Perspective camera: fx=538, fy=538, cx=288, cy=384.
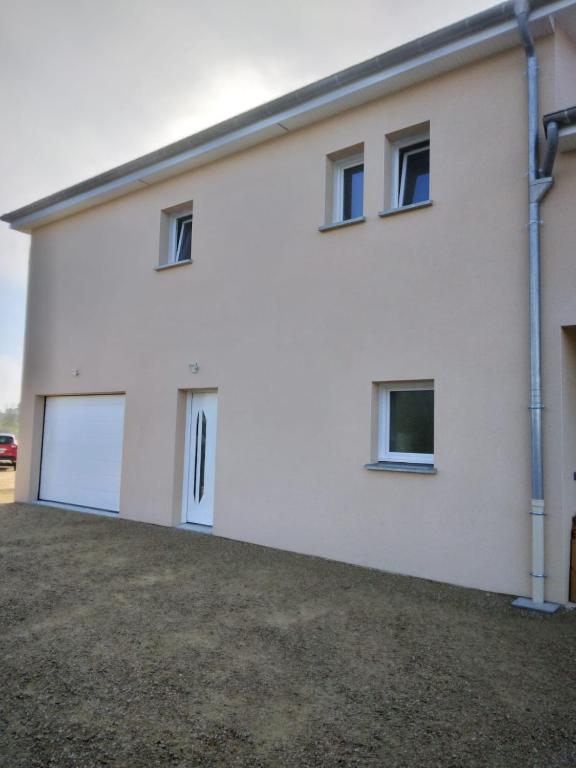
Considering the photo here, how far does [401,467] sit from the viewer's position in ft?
19.6

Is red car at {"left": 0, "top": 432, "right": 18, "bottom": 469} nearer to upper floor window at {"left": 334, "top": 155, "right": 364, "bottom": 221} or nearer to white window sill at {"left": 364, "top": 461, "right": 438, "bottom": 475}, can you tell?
upper floor window at {"left": 334, "top": 155, "right": 364, "bottom": 221}

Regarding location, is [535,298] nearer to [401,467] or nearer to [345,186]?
[401,467]

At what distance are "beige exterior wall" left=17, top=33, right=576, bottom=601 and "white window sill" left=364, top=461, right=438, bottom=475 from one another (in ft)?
0.37

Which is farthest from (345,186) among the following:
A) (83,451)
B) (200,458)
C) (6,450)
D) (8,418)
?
(8,418)

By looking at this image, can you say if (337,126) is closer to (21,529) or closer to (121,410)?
(121,410)

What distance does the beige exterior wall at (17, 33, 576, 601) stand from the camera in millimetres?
5312

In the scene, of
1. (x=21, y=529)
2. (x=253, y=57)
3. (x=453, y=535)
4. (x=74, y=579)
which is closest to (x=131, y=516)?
(x=21, y=529)

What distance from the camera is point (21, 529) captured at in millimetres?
8102

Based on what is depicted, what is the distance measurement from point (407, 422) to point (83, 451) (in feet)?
21.3

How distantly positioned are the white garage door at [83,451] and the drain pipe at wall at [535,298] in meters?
6.79

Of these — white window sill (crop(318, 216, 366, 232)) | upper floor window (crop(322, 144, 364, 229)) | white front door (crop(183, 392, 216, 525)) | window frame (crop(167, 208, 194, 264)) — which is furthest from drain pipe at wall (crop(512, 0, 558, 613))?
window frame (crop(167, 208, 194, 264))

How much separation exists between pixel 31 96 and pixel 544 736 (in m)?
10.5

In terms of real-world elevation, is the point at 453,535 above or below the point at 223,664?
above

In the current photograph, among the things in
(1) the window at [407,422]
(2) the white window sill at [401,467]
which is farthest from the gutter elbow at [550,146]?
(2) the white window sill at [401,467]
